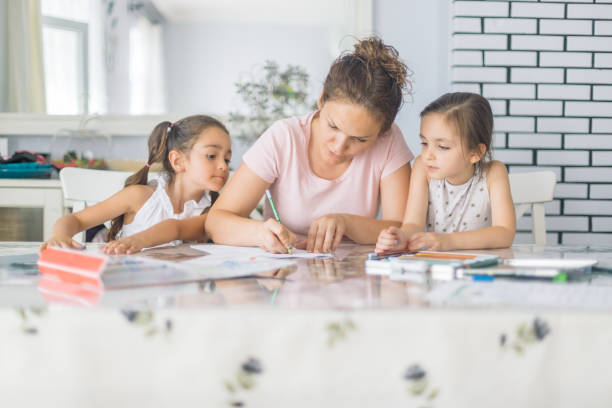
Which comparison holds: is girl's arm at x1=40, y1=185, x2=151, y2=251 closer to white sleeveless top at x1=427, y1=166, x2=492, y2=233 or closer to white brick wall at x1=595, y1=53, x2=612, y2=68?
white sleeveless top at x1=427, y1=166, x2=492, y2=233

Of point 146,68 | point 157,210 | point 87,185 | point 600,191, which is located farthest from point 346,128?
point 146,68

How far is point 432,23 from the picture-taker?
2488 millimetres

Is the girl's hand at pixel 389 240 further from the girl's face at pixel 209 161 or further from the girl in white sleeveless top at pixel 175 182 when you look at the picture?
the girl's face at pixel 209 161

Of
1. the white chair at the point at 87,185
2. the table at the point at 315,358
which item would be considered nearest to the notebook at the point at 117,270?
the table at the point at 315,358

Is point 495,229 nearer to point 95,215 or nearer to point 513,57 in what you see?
point 95,215

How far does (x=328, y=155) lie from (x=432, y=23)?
137 cm

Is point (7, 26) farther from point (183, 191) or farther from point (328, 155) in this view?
point (328, 155)

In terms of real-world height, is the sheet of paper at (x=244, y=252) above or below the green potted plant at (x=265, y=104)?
below

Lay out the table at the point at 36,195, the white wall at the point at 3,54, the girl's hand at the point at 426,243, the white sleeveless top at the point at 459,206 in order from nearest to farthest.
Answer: the girl's hand at the point at 426,243, the white sleeveless top at the point at 459,206, the table at the point at 36,195, the white wall at the point at 3,54

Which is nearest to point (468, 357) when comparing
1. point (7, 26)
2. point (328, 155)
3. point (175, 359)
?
point (175, 359)

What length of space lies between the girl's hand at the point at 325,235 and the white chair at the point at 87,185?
0.86m

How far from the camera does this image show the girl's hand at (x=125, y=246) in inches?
40.0

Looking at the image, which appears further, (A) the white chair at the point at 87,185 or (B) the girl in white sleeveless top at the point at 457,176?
(A) the white chair at the point at 87,185

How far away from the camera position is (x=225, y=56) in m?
4.77
